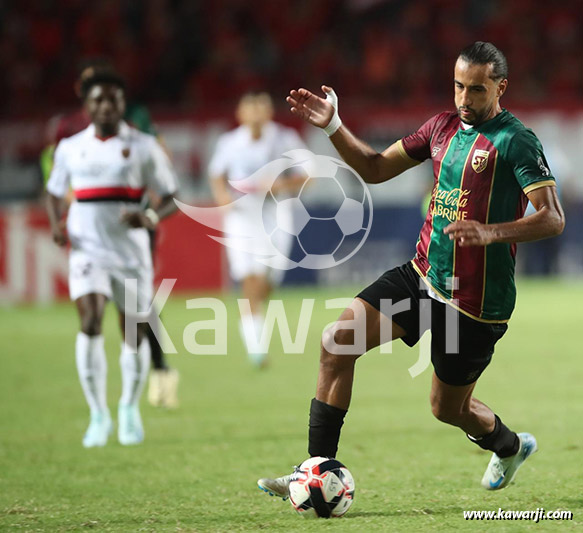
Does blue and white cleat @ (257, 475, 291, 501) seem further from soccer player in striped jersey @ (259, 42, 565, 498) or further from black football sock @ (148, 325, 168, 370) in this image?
black football sock @ (148, 325, 168, 370)

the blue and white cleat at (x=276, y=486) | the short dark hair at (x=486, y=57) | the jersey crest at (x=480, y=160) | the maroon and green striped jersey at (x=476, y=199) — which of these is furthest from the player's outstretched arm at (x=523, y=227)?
the blue and white cleat at (x=276, y=486)

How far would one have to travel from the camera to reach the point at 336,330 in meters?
5.23

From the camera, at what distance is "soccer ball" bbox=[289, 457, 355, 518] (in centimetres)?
516

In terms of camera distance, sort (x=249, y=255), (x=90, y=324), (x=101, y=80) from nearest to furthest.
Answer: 1. (x=90, y=324)
2. (x=101, y=80)
3. (x=249, y=255)

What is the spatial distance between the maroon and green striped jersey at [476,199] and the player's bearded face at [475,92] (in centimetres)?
7

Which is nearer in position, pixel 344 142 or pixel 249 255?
pixel 344 142

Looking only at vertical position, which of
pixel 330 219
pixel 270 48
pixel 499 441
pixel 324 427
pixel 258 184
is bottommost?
pixel 499 441

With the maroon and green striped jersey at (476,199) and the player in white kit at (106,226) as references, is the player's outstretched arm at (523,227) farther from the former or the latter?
the player in white kit at (106,226)

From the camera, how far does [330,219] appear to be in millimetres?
18500

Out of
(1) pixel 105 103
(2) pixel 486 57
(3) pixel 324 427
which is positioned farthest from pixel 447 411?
(1) pixel 105 103

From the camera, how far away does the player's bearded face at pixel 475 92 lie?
5098 millimetres

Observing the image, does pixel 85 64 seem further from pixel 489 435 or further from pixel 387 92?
pixel 387 92

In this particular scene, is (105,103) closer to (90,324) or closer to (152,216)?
(152,216)

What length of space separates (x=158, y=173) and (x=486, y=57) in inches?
128
